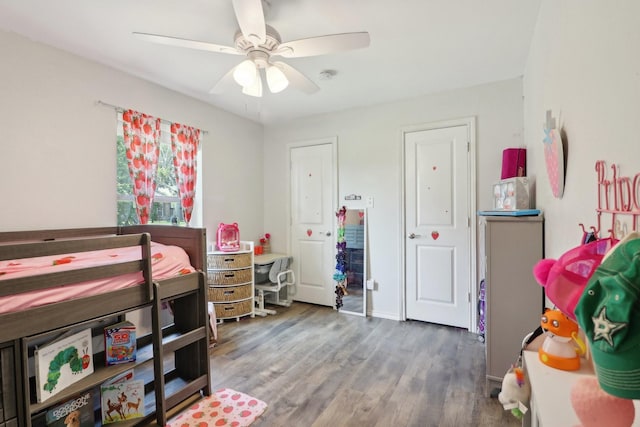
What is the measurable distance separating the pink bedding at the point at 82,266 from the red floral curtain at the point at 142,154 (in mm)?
775

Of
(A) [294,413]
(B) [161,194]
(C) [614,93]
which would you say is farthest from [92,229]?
(C) [614,93]

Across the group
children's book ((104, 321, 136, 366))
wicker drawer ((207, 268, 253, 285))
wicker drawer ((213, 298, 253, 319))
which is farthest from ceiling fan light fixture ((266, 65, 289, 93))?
wicker drawer ((213, 298, 253, 319))

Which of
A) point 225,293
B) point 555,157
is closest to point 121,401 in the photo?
point 225,293

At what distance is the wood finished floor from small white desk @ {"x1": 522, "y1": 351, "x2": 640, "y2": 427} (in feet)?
3.65

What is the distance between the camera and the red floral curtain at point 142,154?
271 centimetres

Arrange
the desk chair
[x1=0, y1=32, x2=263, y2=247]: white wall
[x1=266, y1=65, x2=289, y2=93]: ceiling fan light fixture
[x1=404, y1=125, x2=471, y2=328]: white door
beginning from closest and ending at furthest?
[x1=266, y1=65, x2=289, y2=93]: ceiling fan light fixture → [x1=0, y1=32, x2=263, y2=247]: white wall → [x1=404, y1=125, x2=471, y2=328]: white door → the desk chair

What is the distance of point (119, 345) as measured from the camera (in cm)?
172

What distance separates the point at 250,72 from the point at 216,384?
6.89 feet

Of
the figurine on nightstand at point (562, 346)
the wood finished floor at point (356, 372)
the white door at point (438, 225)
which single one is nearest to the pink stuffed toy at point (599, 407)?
the figurine on nightstand at point (562, 346)

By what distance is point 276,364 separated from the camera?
2.46 meters

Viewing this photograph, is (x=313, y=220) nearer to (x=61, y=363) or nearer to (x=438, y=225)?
(x=438, y=225)

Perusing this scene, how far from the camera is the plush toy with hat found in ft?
1.24

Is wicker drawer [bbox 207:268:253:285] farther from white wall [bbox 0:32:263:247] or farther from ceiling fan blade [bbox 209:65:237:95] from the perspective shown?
ceiling fan blade [bbox 209:65:237:95]

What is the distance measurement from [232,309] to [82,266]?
193 centimetres
